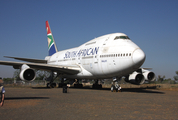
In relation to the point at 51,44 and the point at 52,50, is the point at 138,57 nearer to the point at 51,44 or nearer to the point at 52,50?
the point at 52,50

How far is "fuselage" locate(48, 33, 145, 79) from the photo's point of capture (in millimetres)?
15570

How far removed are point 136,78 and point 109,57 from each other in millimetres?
5573

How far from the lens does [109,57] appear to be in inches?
675

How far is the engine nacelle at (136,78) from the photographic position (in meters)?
20.5

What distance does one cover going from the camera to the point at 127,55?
1566 centimetres

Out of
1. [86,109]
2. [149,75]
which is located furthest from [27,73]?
[86,109]

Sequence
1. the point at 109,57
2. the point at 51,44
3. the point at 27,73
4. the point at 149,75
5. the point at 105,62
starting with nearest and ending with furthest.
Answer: the point at 109,57
the point at 105,62
the point at 27,73
the point at 149,75
the point at 51,44

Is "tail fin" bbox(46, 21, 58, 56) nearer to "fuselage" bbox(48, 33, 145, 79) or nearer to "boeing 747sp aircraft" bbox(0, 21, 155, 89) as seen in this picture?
"boeing 747sp aircraft" bbox(0, 21, 155, 89)

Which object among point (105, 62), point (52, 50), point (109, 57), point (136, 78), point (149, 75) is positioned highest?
point (52, 50)

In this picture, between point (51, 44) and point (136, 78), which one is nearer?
point (136, 78)

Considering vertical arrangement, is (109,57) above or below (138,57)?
above

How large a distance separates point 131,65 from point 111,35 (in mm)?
4514

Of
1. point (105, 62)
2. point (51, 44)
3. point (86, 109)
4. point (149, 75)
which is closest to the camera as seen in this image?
point (86, 109)

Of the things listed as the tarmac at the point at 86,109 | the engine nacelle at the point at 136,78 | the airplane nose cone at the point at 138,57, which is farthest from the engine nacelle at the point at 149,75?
the tarmac at the point at 86,109
